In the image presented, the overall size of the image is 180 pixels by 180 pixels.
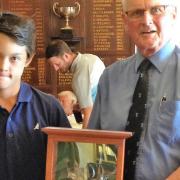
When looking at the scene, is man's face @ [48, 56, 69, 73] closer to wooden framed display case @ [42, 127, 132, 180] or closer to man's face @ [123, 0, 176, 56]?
man's face @ [123, 0, 176, 56]

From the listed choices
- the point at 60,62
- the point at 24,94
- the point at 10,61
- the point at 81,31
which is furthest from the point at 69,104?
the point at 10,61

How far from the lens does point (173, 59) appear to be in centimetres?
132

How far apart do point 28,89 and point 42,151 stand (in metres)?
0.23

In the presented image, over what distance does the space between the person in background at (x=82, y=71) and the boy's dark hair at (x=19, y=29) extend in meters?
2.07

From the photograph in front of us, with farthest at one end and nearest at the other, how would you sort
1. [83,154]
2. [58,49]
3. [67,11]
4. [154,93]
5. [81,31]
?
[81,31], [67,11], [58,49], [154,93], [83,154]

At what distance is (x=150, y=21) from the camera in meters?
1.26

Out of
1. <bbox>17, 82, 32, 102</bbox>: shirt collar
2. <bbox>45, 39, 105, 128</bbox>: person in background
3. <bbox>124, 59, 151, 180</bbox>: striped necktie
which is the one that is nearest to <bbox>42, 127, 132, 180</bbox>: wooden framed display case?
<bbox>124, 59, 151, 180</bbox>: striped necktie

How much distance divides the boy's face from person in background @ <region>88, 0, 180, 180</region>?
0.33 metres

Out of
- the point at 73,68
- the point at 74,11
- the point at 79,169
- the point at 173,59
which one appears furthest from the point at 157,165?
the point at 74,11

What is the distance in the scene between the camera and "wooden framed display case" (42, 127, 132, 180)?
1.16 meters

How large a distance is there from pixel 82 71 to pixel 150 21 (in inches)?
95.0

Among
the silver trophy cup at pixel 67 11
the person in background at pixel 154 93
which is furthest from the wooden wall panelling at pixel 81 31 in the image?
the person in background at pixel 154 93

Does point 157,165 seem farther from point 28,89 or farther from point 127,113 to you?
point 28,89

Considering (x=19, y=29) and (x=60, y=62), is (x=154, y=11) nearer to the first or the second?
(x=19, y=29)
